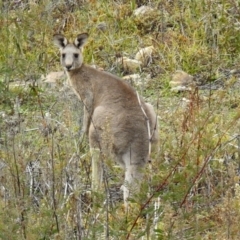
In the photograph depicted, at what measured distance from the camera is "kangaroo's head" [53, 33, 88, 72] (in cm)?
838

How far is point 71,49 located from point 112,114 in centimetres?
175

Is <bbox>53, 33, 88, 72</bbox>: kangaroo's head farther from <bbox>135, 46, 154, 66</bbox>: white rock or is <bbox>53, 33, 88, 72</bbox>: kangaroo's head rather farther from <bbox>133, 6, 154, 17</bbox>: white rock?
<bbox>133, 6, 154, 17</bbox>: white rock

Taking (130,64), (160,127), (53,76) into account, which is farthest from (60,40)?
(160,127)

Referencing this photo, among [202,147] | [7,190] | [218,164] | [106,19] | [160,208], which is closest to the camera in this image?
[160,208]

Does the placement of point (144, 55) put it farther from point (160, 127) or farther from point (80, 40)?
point (160, 127)

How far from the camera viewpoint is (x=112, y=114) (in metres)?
6.86

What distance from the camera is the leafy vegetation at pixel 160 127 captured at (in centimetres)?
401

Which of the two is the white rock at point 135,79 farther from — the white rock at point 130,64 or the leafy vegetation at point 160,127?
the white rock at point 130,64

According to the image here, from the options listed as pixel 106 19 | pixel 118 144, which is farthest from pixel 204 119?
pixel 106 19

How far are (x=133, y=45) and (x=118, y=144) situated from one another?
3.32 m

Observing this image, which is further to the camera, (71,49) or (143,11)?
(143,11)

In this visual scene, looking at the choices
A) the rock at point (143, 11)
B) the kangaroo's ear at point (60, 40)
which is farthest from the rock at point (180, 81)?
the rock at point (143, 11)

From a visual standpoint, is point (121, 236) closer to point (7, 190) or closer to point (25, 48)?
point (7, 190)

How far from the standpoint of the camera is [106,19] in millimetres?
10031
